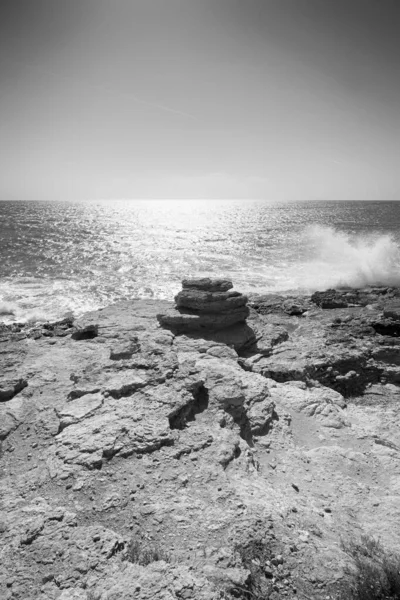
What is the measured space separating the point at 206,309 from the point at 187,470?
26.3 feet

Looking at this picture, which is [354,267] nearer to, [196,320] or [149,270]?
[149,270]

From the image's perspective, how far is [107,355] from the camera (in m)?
9.50

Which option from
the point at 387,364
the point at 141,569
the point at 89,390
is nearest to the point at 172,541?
the point at 141,569

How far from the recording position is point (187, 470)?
5.69 meters

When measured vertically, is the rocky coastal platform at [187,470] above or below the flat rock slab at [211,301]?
below

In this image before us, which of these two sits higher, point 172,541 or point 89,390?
point 89,390

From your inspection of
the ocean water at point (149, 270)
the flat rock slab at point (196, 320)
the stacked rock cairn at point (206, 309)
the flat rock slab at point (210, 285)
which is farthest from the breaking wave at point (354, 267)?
the flat rock slab at point (196, 320)

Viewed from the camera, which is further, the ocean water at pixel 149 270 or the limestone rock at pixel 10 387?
the ocean water at pixel 149 270

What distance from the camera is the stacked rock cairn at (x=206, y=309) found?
12680 mm

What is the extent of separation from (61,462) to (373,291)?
24.0m

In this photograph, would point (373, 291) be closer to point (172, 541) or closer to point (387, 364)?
point (387, 364)

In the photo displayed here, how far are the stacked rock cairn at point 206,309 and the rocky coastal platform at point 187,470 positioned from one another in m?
1.21

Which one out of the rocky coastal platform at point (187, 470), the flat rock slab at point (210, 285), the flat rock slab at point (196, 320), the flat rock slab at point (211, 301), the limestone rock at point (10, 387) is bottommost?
the rocky coastal platform at point (187, 470)

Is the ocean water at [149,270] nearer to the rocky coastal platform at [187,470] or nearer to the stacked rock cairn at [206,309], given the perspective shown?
the stacked rock cairn at [206,309]
